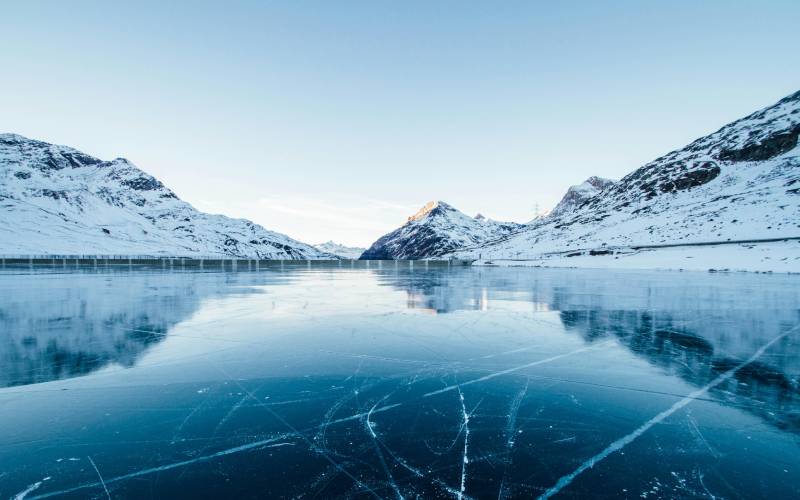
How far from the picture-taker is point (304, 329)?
358 inches

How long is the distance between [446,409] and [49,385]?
17.4 feet

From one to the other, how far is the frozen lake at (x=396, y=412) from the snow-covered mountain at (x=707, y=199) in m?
61.1

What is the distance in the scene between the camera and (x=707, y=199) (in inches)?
4547

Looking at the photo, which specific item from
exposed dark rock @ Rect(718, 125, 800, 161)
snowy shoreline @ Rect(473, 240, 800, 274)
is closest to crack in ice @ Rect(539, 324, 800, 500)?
snowy shoreline @ Rect(473, 240, 800, 274)

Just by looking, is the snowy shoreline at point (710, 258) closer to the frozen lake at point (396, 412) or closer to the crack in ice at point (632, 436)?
the crack in ice at point (632, 436)

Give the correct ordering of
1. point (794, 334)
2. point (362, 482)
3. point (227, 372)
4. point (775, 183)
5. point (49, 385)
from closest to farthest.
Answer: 1. point (362, 482)
2. point (49, 385)
3. point (227, 372)
4. point (794, 334)
5. point (775, 183)

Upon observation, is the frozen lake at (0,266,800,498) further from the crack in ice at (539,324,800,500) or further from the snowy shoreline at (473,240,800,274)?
the snowy shoreline at (473,240,800,274)

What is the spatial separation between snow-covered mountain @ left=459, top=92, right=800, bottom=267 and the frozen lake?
61.1 m

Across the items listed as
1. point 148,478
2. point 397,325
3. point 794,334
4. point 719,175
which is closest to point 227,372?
point 148,478

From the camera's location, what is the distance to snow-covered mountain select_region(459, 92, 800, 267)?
82312 mm

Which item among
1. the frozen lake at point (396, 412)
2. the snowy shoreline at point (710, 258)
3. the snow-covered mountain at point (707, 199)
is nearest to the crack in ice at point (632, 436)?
the frozen lake at point (396, 412)

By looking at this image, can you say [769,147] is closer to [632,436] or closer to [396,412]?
[632,436]

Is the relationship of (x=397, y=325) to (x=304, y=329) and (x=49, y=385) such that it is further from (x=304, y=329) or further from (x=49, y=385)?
(x=49, y=385)

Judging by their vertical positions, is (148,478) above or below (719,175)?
below
